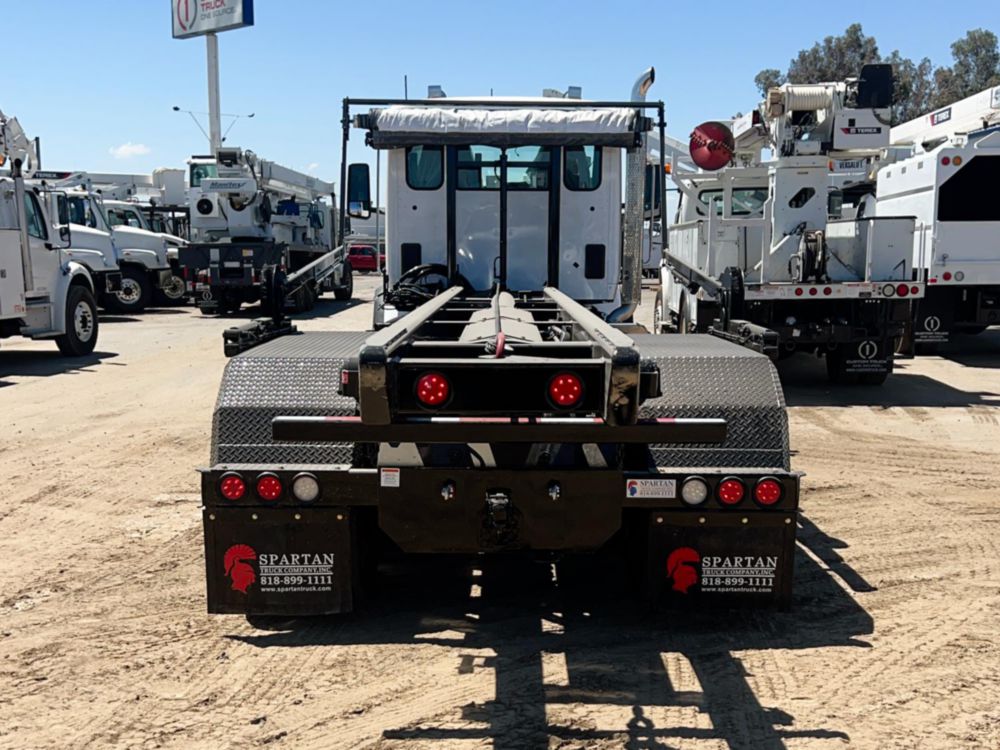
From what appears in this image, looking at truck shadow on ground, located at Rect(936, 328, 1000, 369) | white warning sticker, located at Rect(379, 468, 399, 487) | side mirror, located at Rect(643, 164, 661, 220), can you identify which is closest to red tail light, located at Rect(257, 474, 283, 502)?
white warning sticker, located at Rect(379, 468, 399, 487)

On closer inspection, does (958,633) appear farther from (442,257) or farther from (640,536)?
(442,257)

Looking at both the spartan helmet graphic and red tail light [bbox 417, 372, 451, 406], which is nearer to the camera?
red tail light [bbox 417, 372, 451, 406]

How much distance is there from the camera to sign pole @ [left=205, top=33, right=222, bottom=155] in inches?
1726

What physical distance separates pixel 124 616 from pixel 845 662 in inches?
133

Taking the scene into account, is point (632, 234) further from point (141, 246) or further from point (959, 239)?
point (141, 246)

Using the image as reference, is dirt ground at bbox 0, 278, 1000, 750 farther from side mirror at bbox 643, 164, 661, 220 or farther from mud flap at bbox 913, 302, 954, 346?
mud flap at bbox 913, 302, 954, 346

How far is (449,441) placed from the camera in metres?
3.50

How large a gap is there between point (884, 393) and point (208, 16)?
42305 mm

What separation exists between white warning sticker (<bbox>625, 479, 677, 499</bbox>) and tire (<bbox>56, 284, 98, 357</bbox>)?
12.9m

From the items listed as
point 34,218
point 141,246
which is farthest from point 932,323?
point 141,246

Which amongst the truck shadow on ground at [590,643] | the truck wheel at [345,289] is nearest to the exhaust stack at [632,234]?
the truck shadow on ground at [590,643]

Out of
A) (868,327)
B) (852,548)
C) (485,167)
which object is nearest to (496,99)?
(485,167)

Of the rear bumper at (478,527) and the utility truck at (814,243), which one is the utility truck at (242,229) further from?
the rear bumper at (478,527)

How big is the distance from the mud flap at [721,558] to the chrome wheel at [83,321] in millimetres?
13115
